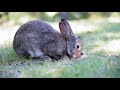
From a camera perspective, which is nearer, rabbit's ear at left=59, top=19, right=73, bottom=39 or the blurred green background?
rabbit's ear at left=59, top=19, right=73, bottom=39

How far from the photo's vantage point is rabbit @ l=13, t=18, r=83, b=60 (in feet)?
28.2

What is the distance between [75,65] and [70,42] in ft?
4.65

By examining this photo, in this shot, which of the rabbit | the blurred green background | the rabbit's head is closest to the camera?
the rabbit's head

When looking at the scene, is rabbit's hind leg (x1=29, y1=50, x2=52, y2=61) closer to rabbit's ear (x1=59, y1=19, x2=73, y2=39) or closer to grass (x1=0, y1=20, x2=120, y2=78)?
grass (x1=0, y1=20, x2=120, y2=78)

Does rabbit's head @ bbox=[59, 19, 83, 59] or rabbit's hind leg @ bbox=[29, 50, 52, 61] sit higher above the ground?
rabbit's head @ bbox=[59, 19, 83, 59]

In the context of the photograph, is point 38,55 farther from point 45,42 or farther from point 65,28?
point 65,28

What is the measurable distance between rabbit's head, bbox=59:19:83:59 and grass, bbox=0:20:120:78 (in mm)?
191

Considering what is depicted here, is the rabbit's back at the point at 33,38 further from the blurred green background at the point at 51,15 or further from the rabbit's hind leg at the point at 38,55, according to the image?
the blurred green background at the point at 51,15

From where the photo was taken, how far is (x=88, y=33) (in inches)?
492

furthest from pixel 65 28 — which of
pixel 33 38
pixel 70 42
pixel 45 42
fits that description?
pixel 33 38

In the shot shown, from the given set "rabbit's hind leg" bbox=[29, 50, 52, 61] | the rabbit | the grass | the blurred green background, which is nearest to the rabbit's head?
the rabbit

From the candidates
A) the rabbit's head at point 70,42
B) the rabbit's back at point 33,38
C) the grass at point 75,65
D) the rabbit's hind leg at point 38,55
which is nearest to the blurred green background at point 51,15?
the grass at point 75,65
